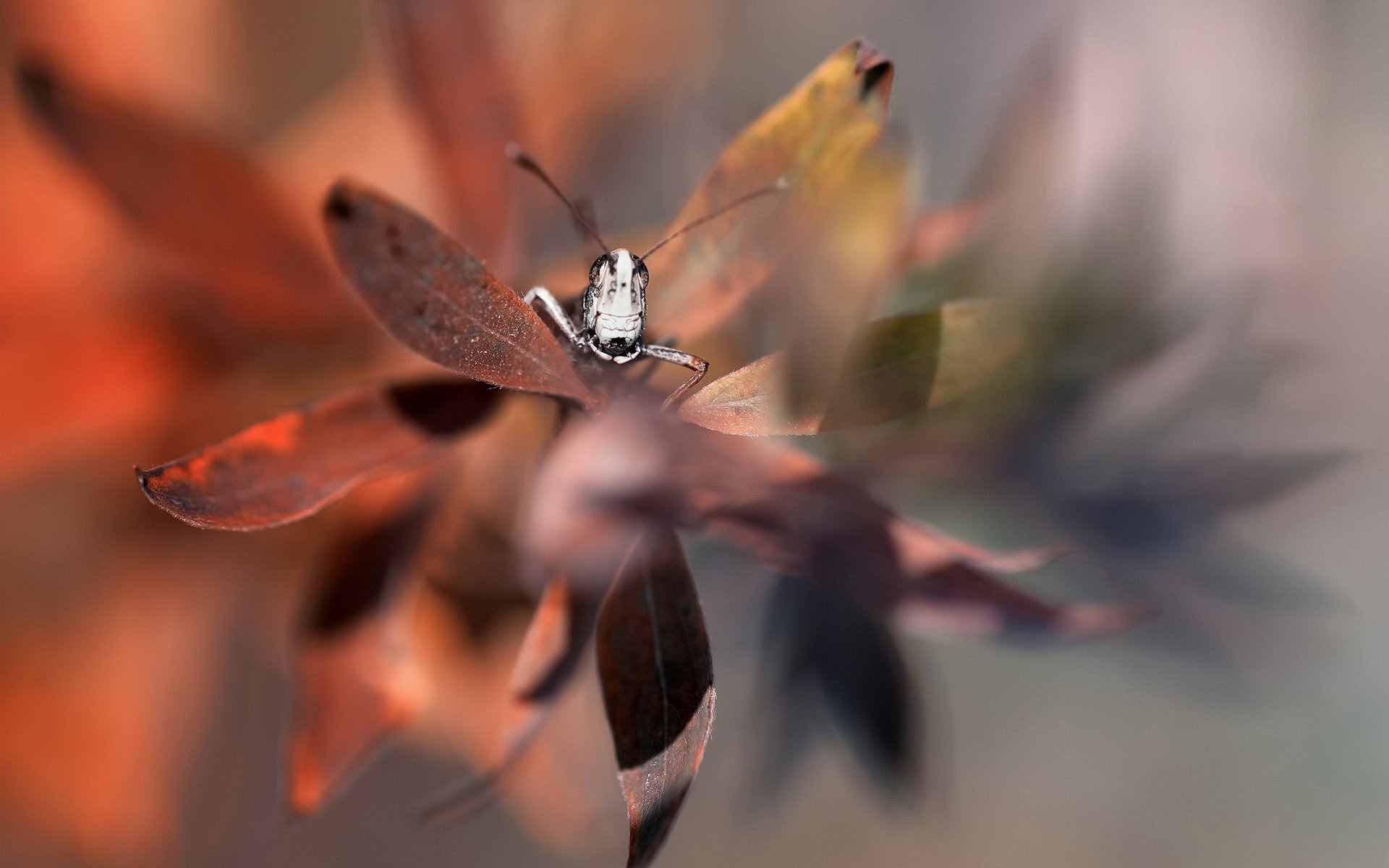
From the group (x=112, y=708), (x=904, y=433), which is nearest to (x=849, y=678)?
(x=904, y=433)

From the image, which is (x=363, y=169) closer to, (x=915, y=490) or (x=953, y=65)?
(x=915, y=490)

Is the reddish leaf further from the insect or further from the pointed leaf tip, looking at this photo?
the pointed leaf tip

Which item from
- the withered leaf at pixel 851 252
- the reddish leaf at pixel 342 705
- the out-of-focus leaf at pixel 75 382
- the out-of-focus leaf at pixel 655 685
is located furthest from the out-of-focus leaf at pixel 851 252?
the out-of-focus leaf at pixel 75 382

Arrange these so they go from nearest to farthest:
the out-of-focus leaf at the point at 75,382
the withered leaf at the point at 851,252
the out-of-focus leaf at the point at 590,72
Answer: the withered leaf at the point at 851,252
the out-of-focus leaf at the point at 75,382
the out-of-focus leaf at the point at 590,72

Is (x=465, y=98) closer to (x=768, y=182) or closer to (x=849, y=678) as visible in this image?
(x=768, y=182)

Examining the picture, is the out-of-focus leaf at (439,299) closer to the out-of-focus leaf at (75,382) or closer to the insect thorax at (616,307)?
the insect thorax at (616,307)

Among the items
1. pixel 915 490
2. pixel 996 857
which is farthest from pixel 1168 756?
pixel 915 490
